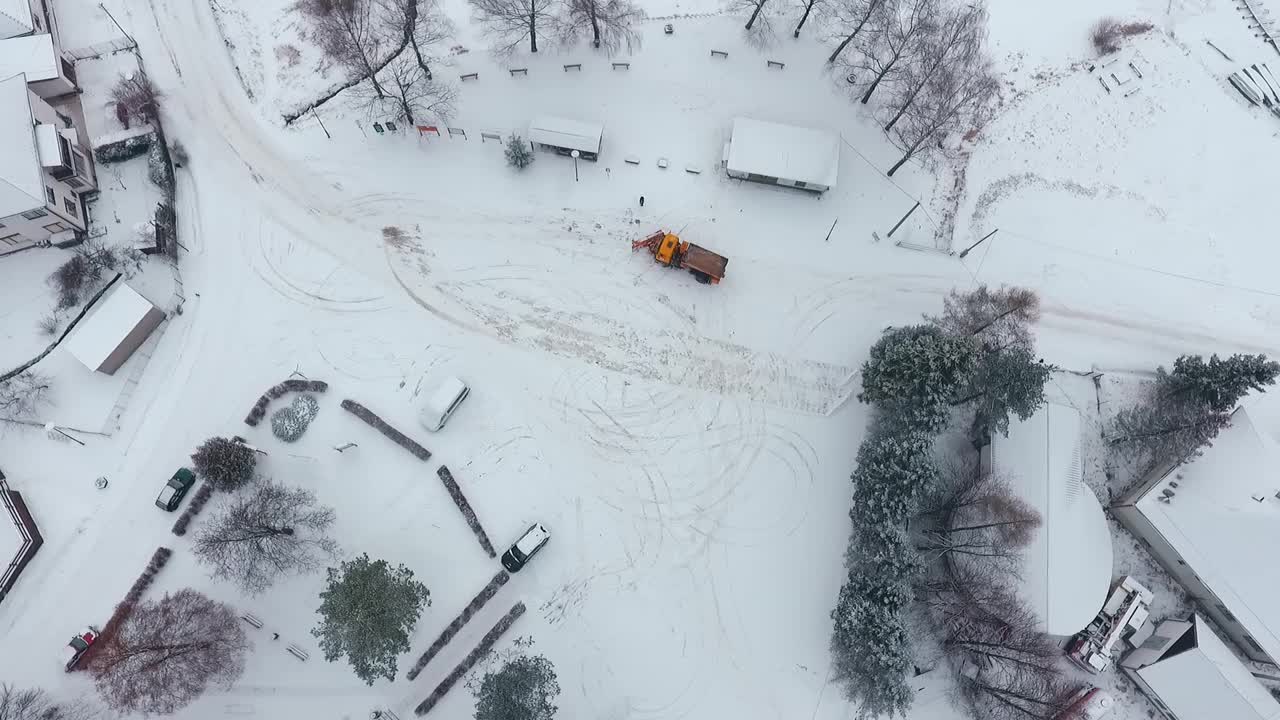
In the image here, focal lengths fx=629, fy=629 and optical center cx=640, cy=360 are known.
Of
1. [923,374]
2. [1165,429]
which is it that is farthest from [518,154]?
[1165,429]

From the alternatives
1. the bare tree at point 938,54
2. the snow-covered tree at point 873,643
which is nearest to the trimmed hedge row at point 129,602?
the snow-covered tree at point 873,643

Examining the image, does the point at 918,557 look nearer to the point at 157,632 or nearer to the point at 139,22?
the point at 157,632

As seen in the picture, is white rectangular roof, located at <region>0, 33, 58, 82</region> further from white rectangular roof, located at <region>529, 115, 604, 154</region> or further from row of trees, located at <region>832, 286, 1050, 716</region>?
row of trees, located at <region>832, 286, 1050, 716</region>

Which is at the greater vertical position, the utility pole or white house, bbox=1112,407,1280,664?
the utility pole

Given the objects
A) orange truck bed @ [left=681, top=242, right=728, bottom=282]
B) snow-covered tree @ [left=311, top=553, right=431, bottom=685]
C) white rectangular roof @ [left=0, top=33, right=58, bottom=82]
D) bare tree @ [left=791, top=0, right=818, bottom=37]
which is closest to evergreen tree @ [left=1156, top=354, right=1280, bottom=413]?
orange truck bed @ [left=681, top=242, right=728, bottom=282]

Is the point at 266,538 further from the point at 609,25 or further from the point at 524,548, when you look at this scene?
the point at 609,25

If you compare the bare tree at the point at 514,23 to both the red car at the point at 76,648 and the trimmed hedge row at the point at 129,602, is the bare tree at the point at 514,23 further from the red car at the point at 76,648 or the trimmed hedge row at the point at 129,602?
the red car at the point at 76,648
